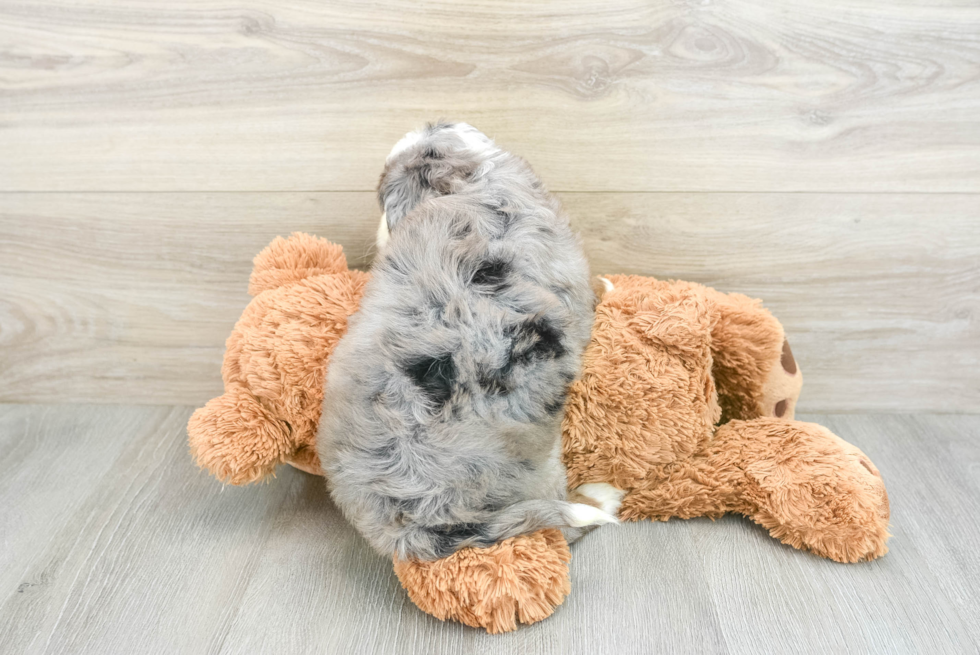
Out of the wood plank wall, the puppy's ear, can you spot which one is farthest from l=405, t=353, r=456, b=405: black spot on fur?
the wood plank wall

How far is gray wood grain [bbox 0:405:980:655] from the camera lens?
678 millimetres

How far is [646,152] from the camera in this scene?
899 mm

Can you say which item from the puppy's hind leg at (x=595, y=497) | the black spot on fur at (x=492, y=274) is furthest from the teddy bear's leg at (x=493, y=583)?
the black spot on fur at (x=492, y=274)

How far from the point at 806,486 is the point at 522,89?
59 centimetres

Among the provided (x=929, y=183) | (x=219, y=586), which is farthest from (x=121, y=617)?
(x=929, y=183)

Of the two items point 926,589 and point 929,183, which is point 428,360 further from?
point 929,183

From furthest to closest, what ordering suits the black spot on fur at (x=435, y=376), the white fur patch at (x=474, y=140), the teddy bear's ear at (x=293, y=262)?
the teddy bear's ear at (x=293, y=262) < the white fur patch at (x=474, y=140) < the black spot on fur at (x=435, y=376)

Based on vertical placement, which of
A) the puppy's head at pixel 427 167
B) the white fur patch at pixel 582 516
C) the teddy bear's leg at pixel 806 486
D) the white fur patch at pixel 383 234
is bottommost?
the teddy bear's leg at pixel 806 486

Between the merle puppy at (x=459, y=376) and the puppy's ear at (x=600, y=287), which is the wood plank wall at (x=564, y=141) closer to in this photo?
the puppy's ear at (x=600, y=287)

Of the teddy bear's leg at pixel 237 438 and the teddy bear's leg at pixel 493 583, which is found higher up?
the teddy bear's leg at pixel 237 438

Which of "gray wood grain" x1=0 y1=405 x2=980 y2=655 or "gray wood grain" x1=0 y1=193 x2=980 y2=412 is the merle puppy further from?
"gray wood grain" x1=0 y1=193 x2=980 y2=412

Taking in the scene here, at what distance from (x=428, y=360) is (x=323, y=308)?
0.66 ft

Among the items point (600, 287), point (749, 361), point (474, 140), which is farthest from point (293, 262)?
point (749, 361)

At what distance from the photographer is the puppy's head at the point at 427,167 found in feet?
2.31
